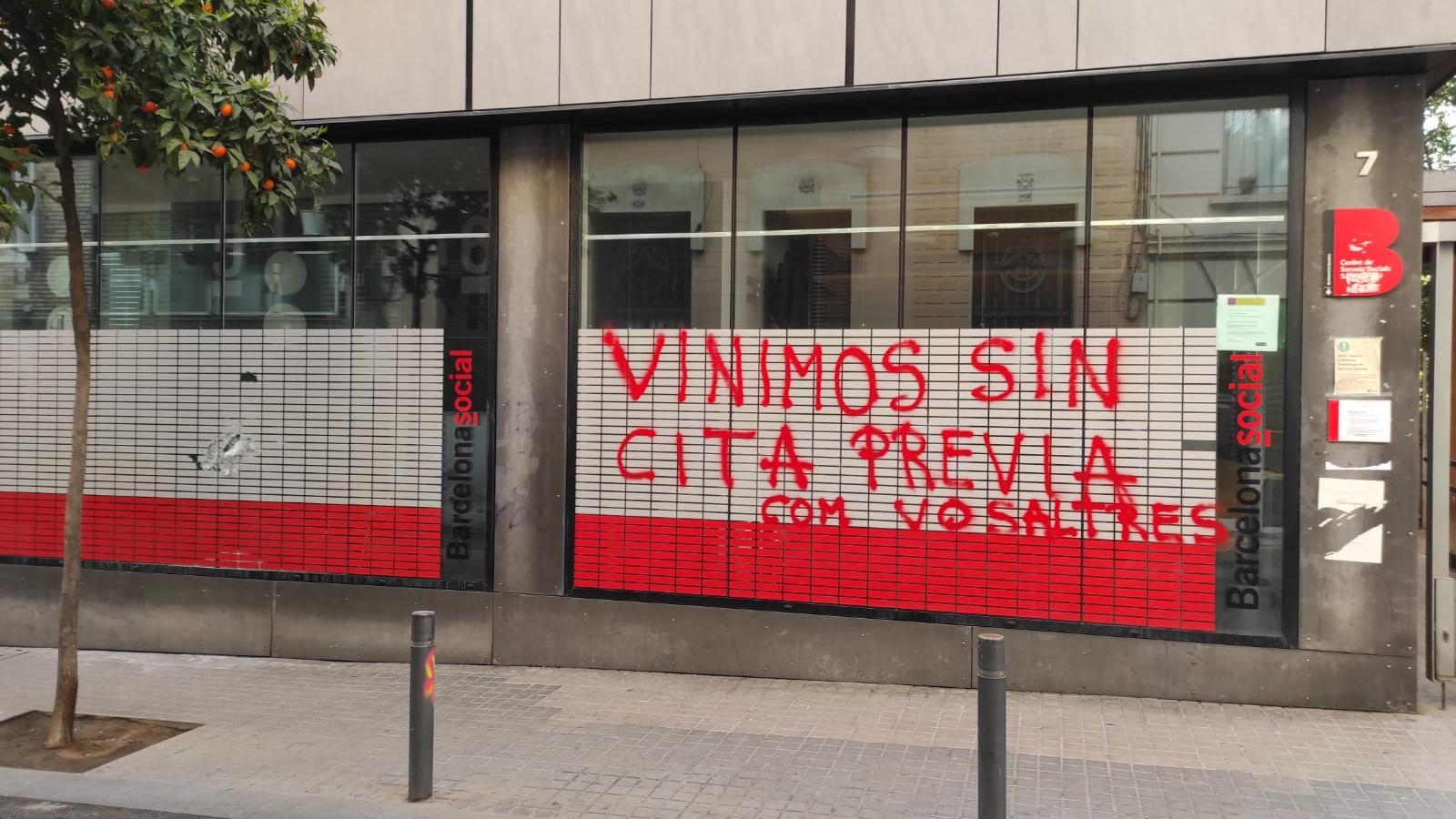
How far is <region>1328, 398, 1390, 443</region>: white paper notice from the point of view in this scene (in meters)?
6.79

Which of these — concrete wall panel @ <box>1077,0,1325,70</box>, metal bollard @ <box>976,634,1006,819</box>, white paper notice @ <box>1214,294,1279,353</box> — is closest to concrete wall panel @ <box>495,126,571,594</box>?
concrete wall panel @ <box>1077,0,1325,70</box>

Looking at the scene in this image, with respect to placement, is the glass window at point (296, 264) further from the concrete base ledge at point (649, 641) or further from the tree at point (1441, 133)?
the tree at point (1441, 133)

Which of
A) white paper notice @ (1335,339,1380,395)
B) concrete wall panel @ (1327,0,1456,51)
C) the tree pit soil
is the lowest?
the tree pit soil

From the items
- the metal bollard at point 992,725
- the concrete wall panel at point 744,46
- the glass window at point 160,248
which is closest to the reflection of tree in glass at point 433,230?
the glass window at point 160,248

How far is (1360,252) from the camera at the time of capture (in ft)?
22.2

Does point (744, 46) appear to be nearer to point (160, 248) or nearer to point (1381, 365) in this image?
point (1381, 365)

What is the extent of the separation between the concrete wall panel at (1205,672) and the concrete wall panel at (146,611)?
6.00 m

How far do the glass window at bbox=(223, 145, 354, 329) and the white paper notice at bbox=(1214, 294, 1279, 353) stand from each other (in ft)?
21.7

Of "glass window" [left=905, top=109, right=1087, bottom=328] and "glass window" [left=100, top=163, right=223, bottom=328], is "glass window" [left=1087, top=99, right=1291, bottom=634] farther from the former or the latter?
"glass window" [left=100, top=163, right=223, bottom=328]

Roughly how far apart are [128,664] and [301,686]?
1859 millimetres

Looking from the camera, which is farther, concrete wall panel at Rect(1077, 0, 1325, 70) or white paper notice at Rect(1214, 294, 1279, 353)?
white paper notice at Rect(1214, 294, 1279, 353)

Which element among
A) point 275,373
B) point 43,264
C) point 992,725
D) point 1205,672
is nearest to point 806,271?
point 1205,672

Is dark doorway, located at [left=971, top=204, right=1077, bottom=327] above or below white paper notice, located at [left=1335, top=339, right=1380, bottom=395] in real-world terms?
above

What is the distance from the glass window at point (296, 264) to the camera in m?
8.74
